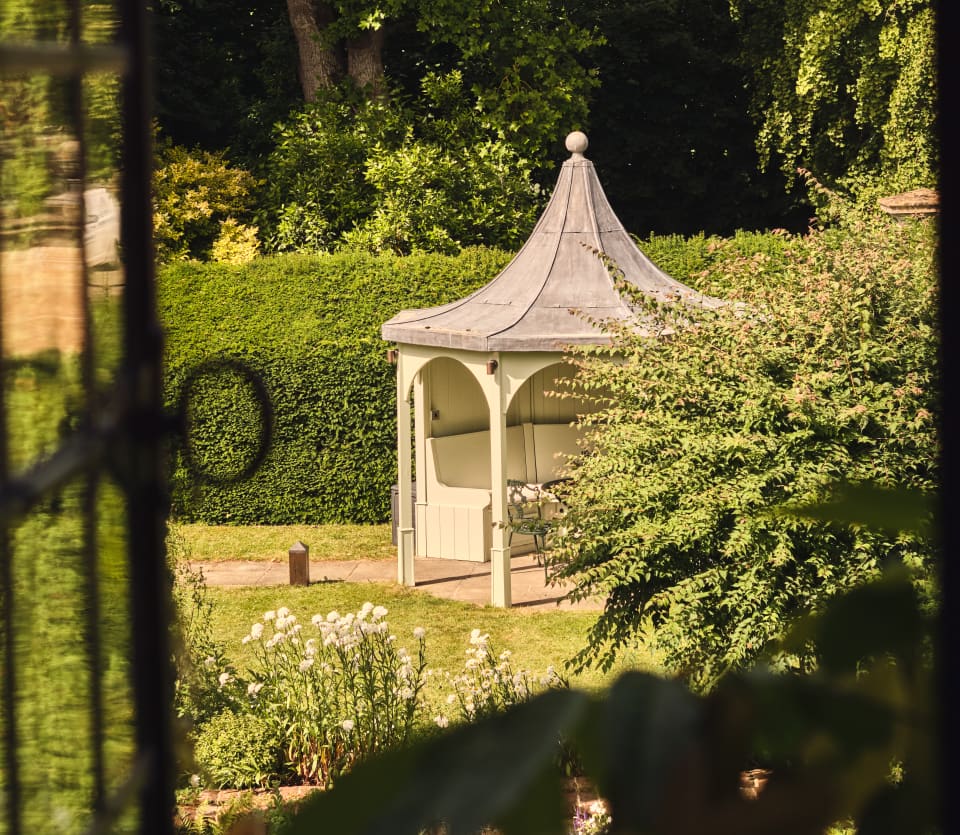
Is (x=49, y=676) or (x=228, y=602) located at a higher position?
(x=49, y=676)

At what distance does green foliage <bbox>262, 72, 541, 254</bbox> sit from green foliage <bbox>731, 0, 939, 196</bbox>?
4220 millimetres

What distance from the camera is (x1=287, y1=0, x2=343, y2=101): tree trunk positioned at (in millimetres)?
15555

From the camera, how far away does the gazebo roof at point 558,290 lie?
9242 millimetres

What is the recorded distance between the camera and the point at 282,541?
11.4 m

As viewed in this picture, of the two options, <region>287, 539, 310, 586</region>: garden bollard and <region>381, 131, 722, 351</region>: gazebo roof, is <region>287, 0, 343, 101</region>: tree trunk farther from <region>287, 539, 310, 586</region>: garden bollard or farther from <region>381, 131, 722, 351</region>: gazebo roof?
<region>287, 539, 310, 586</region>: garden bollard

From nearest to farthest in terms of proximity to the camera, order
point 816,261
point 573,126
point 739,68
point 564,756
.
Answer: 1. point 564,756
2. point 816,261
3. point 573,126
4. point 739,68

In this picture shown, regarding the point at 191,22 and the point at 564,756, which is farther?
the point at 191,22

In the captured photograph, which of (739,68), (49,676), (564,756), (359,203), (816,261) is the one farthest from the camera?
(739,68)

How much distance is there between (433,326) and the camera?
383 inches

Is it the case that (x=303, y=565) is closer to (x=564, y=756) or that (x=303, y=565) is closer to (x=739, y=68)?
(x=564, y=756)

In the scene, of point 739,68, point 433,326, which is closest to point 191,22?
point 739,68

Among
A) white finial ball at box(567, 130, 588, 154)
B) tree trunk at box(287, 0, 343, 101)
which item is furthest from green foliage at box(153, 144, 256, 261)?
white finial ball at box(567, 130, 588, 154)

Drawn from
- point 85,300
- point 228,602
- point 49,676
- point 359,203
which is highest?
point 359,203

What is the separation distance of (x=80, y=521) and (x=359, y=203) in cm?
1392
